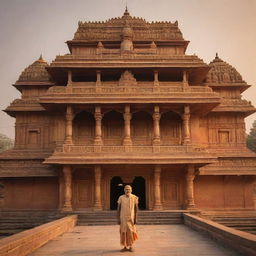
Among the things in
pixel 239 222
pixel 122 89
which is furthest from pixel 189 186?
pixel 122 89

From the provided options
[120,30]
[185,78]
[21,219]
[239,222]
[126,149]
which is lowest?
[239,222]

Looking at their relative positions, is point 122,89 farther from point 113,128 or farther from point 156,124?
point 156,124

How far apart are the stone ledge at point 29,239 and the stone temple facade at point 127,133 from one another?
7.44 m

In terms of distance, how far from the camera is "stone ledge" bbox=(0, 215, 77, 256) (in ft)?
26.7

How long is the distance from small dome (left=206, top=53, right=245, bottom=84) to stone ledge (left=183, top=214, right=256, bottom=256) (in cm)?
1546

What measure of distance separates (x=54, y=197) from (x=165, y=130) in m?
9.09

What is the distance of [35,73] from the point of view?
28391 millimetres

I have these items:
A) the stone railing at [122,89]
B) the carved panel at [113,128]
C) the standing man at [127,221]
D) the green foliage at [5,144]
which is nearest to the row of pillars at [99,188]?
the carved panel at [113,128]

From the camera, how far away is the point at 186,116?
2295cm

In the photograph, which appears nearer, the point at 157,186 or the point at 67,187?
the point at 67,187

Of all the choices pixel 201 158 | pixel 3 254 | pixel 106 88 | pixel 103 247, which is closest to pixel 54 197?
pixel 106 88

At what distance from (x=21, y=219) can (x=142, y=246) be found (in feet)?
43.1

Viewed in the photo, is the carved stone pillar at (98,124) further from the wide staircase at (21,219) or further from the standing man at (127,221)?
the standing man at (127,221)

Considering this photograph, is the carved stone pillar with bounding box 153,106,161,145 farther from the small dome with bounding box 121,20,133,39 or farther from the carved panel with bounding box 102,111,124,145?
the small dome with bounding box 121,20,133,39
